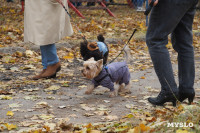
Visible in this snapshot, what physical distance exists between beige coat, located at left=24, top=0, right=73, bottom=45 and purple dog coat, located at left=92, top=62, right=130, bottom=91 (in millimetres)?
1285

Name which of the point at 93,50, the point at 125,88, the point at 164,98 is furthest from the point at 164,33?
the point at 93,50

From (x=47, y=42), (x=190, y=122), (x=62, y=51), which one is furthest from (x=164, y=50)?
(x=62, y=51)

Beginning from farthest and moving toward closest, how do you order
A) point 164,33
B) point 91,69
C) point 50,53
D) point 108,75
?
1. point 50,53
2. point 108,75
3. point 91,69
4. point 164,33

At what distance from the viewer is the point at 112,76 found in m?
4.68

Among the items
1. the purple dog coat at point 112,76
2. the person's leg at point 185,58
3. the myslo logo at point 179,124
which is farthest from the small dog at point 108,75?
the myslo logo at point 179,124

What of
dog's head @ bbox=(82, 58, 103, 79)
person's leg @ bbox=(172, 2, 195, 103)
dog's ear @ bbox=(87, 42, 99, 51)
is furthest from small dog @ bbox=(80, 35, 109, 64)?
person's leg @ bbox=(172, 2, 195, 103)

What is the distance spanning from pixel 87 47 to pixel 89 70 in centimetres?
99

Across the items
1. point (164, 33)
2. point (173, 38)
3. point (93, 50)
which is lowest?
point (93, 50)

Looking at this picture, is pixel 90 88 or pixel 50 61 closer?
pixel 90 88

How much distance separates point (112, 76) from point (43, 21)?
1531mm

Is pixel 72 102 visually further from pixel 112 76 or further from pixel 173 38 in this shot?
pixel 173 38

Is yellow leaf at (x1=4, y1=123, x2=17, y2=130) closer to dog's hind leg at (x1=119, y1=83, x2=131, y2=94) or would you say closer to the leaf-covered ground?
the leaf-covered ground

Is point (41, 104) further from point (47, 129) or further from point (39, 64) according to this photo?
point (39, 64)

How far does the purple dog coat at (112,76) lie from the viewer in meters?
4.57
